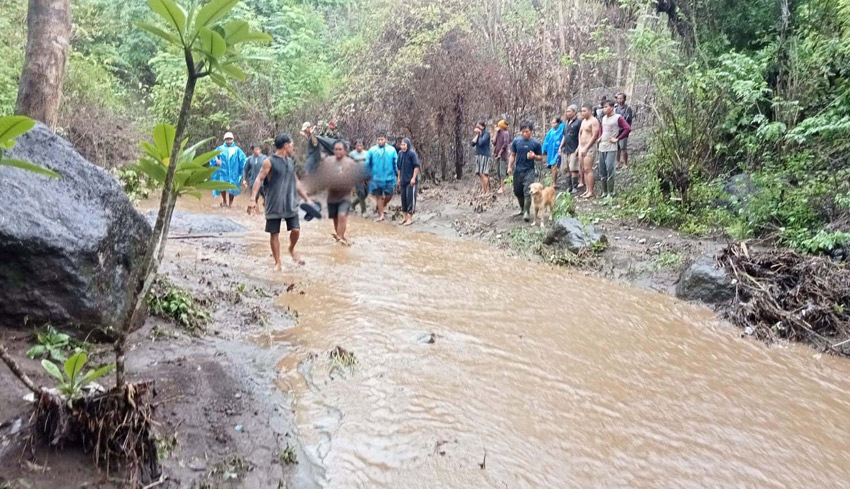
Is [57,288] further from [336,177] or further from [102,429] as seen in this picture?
[336,177]

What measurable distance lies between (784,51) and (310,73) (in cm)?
1481

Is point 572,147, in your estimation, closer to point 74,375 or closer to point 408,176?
point 408,176

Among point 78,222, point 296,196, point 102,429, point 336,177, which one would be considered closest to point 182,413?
point 102,429

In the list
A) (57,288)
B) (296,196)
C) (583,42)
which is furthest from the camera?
(583,42)

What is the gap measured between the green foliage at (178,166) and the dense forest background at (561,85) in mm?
543

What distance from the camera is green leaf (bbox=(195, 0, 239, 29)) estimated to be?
1.84 m

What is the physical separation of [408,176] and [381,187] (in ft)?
2.07

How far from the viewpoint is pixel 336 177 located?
8.98 m

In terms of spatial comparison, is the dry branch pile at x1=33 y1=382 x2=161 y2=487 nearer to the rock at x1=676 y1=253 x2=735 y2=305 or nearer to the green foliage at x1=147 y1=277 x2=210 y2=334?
the green foliage at x1=147 y1=277 x2=210 y2=334

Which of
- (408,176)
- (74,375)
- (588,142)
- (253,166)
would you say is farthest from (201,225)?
(74,375)

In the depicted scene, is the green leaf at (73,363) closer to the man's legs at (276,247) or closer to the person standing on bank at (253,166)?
the man's legs at (276,247)

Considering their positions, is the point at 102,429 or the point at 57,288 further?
the point at 57,288

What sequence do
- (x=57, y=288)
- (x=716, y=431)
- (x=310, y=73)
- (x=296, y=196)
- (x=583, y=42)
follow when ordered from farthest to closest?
(x=310, y=73) < (x=583, y=42) < (x=296, y=196) < (x=716, y=431) < (x=57, y=288)

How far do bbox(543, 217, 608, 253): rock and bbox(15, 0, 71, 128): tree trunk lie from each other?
22.6ft
